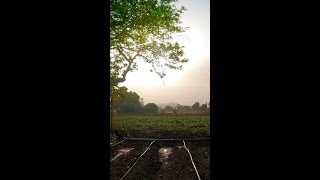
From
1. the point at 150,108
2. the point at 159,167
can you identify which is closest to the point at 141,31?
the point at 159,167

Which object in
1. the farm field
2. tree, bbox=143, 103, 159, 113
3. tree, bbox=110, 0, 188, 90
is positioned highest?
tree, bbox=110, 0, 188, 90

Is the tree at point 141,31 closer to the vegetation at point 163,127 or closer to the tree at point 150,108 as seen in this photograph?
the vegetation at point 163,127

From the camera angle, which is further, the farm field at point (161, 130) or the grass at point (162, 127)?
the grass at point (162, 127)

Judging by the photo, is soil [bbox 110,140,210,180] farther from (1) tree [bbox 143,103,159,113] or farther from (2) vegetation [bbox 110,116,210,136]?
(1) tree [bbox 143,103,159,113]

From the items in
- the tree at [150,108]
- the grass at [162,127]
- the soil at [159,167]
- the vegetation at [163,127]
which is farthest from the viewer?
the tree at [150,108]

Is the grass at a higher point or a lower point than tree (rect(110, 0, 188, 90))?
lower

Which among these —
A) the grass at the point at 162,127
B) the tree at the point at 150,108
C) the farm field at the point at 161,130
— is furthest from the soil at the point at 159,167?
the tree at the point at 150,108

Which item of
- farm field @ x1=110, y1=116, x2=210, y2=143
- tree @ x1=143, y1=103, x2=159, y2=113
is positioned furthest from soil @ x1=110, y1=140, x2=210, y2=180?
tree @ x1=143, y1=103, x2=159, y2=113

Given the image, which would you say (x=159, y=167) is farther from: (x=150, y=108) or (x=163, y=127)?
(x=150, y=108)

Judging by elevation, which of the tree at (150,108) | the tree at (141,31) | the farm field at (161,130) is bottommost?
the farm field at (161,130)
